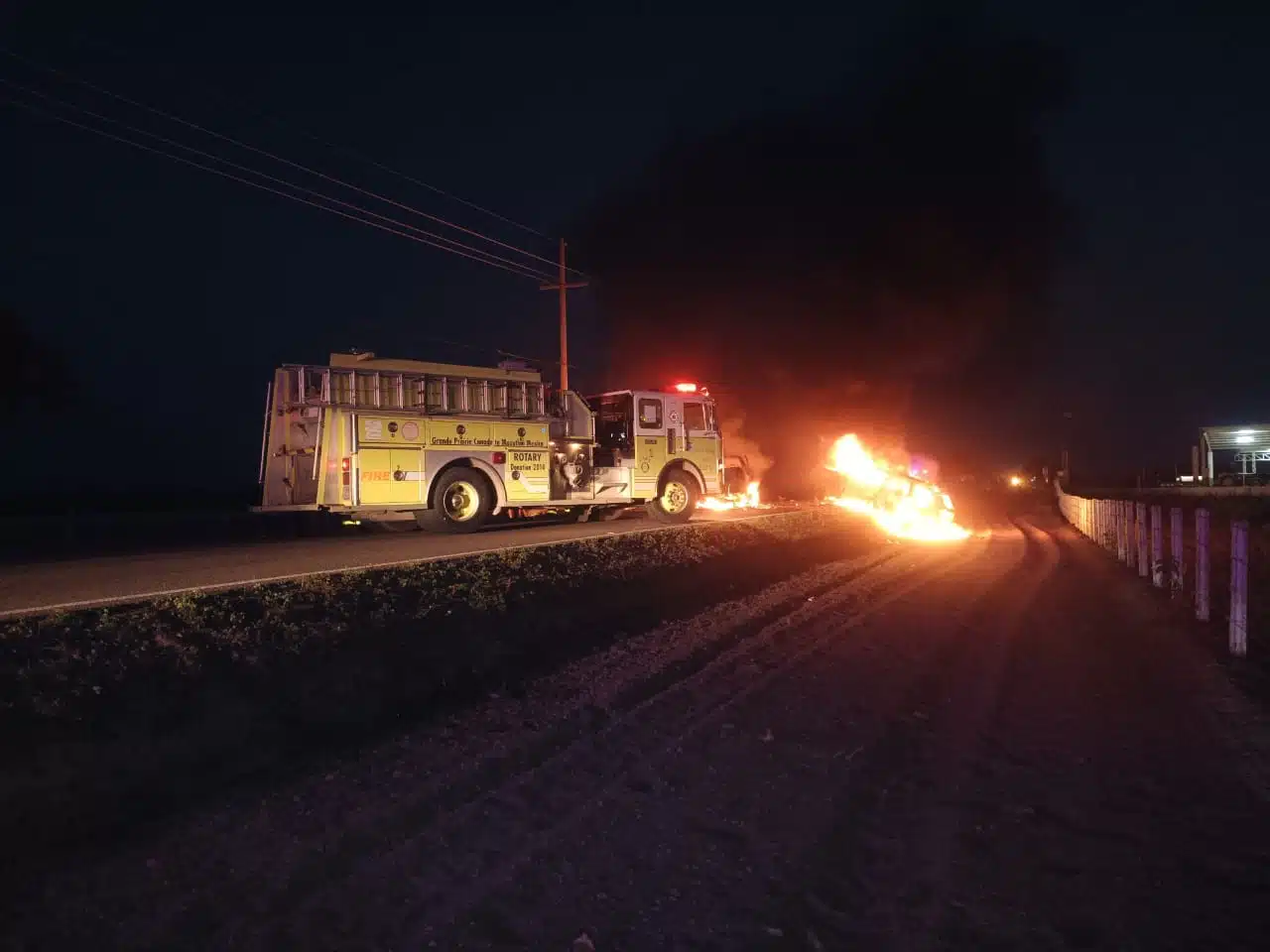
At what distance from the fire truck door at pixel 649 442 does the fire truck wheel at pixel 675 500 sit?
1.06ft

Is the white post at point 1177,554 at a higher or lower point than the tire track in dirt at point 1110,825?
higher

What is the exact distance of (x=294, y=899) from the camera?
348cm

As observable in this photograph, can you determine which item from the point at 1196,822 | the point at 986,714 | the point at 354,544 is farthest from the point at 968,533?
the point at 1196,822

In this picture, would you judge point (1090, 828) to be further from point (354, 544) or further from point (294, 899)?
point (354, 544)

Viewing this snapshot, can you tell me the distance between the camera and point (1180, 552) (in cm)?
1095

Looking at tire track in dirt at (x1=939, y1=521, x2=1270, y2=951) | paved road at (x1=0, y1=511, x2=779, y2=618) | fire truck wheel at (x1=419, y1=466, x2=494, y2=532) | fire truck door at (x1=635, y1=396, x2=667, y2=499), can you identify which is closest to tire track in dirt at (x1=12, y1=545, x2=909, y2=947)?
tire track in dirt at (x1=939, y1=521, x2=1270, y2=951)

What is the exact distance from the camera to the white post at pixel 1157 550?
38.8 feet

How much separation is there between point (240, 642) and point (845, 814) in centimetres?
460

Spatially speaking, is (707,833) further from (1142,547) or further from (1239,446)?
(1239,446)

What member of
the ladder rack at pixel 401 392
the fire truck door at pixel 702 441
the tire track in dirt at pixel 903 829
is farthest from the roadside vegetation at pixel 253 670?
the fire truck door at pixel 702 441

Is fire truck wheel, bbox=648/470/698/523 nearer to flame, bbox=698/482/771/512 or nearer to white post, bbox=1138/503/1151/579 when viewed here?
flame, bbox=698/482/771/512

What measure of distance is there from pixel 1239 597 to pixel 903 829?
5.38 metres

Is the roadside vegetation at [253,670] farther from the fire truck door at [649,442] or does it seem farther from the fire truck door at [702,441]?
the fire truck door at [702,441]

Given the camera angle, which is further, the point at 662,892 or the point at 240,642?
the point at 240,642
